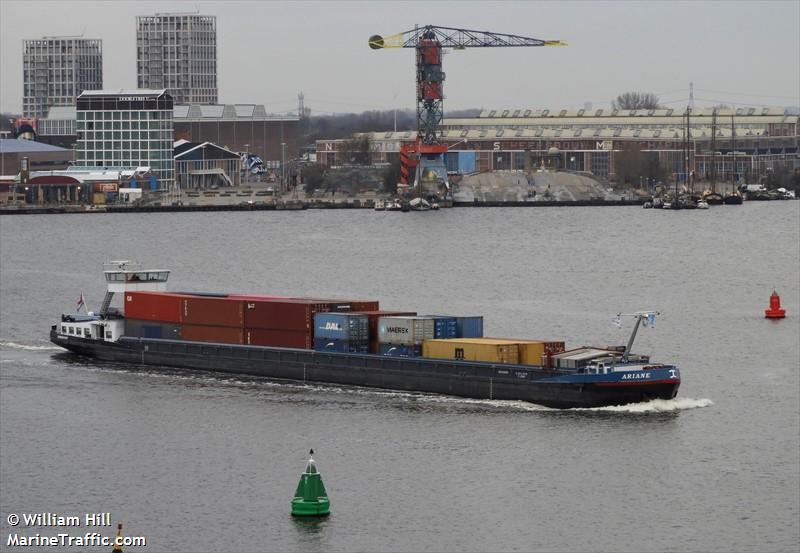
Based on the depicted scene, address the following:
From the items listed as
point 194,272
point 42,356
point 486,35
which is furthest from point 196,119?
point 42,356

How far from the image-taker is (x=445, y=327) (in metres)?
37.9

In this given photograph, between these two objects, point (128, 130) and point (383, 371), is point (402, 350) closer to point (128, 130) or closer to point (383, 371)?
point (383, 371)

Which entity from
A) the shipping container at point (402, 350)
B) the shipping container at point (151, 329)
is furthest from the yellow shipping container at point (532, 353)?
the shipping container at point (151, 329)

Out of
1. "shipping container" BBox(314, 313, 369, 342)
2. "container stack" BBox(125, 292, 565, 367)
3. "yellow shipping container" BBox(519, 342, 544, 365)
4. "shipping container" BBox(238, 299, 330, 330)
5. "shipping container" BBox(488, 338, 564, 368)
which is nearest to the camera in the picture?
"shipping container" BBox(488, 338, 564, 368)

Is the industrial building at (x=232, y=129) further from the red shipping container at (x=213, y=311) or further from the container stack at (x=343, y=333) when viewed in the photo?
the container stack at (x=343, y=333)

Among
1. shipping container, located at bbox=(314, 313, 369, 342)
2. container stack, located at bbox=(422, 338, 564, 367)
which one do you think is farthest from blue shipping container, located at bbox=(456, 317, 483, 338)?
shipping container, located at bbox=(314, 313, 369, 342)

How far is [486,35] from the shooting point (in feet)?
445

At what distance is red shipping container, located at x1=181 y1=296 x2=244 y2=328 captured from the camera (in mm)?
41375

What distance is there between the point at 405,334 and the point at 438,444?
6583mm

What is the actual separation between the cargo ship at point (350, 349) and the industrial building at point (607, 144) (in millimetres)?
113775

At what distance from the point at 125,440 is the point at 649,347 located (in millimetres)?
16210

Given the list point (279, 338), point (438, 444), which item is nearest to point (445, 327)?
point (279, 338)

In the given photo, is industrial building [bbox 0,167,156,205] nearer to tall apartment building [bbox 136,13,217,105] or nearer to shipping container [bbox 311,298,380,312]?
tall apartment building [bbox 136,13,217,105]

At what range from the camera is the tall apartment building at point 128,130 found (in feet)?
449
